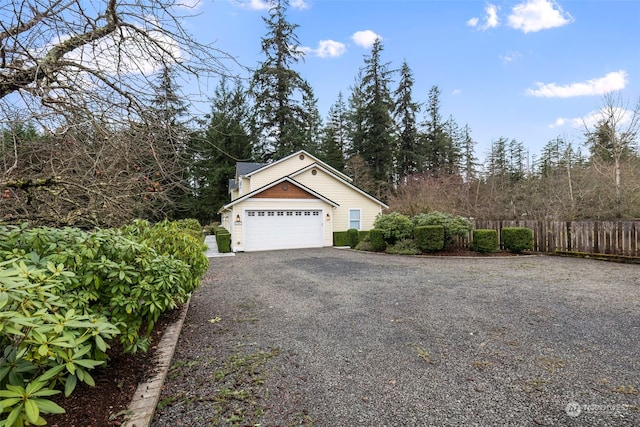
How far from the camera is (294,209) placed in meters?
15.0

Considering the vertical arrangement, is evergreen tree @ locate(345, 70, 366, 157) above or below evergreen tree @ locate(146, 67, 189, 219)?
above

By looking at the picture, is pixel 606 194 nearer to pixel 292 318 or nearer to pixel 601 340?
pixel 601 340

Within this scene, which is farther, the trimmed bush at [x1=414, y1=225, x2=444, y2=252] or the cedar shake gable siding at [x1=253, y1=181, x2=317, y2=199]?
the cedar shake gable siding at [x1=253, y1=181, x2=317, y2=199]

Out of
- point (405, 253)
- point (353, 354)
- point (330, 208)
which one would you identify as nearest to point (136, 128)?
point (353, 354)

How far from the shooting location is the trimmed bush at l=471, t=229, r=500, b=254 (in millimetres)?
11031

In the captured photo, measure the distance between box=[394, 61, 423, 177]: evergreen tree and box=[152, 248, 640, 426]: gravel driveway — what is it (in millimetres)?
23988

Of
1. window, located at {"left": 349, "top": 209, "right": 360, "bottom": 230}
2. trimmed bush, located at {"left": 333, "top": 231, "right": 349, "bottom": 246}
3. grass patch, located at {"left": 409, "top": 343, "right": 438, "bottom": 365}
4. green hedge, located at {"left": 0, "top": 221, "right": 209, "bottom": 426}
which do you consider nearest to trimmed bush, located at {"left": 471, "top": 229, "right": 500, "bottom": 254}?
trimmed bush, located at {"left": 333, "top": 231, "right": 349, "bottom": 246}

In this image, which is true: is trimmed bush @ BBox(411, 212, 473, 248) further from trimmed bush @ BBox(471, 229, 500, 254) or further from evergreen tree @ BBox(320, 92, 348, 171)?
evergreen tree @ BBox(320, 92, 348, 171)

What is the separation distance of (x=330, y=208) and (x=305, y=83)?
60.8ft

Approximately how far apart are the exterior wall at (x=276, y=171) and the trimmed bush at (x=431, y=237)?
374 inches

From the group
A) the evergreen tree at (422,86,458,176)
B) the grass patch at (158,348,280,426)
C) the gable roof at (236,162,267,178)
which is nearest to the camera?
the grass patch at (158,348,280,426)

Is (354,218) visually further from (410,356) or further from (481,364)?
(481,364)

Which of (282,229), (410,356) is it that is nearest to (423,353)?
(410,356)

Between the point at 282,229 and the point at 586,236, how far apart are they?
11.7 meters
